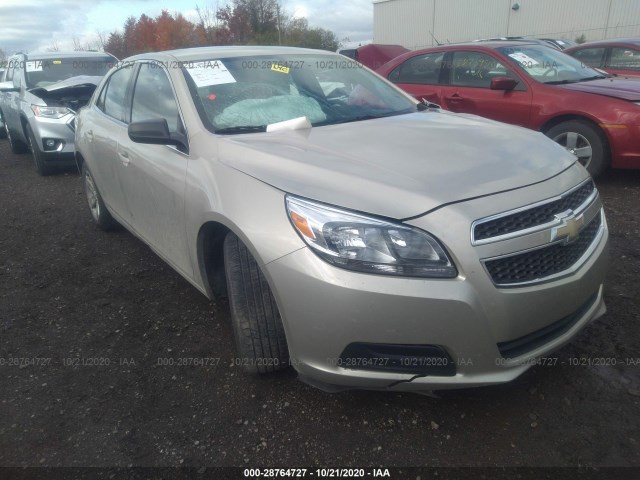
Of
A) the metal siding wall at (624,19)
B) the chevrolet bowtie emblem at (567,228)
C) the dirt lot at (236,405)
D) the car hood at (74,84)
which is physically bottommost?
the dirt lot at (236,405)

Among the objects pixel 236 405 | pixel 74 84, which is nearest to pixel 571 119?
pixel 236 405

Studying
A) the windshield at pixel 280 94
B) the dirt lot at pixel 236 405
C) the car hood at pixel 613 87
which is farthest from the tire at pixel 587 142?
the windshield at pixel 280 94

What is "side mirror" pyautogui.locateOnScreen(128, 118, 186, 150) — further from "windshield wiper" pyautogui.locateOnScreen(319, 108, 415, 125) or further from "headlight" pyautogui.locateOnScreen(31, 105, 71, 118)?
"headlight" pyautogui.locateOnScreen(31, 105, 71, 118)

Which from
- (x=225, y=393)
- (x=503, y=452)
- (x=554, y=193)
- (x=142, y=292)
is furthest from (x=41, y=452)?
(x=554, y=193)

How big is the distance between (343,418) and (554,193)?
4.29 ft

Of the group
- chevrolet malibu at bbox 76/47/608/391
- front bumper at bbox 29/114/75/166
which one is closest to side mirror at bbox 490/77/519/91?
chevrolet malibu at bbox 76/47/608/391

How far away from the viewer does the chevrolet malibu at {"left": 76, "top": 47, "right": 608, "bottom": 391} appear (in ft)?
6.01

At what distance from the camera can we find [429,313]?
181 centimetres

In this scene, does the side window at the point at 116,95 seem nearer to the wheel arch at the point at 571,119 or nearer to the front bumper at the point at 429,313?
the front bumper at the point at 429,313

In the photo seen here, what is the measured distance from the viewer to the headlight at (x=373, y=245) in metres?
1.83

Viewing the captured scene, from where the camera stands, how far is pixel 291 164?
2203 mm

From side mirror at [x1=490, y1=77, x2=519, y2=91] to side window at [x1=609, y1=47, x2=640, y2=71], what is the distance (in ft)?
12.3

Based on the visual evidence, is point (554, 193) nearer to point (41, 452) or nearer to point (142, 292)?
point (41, 452)

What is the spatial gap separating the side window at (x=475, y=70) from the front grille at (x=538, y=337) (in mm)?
4149
